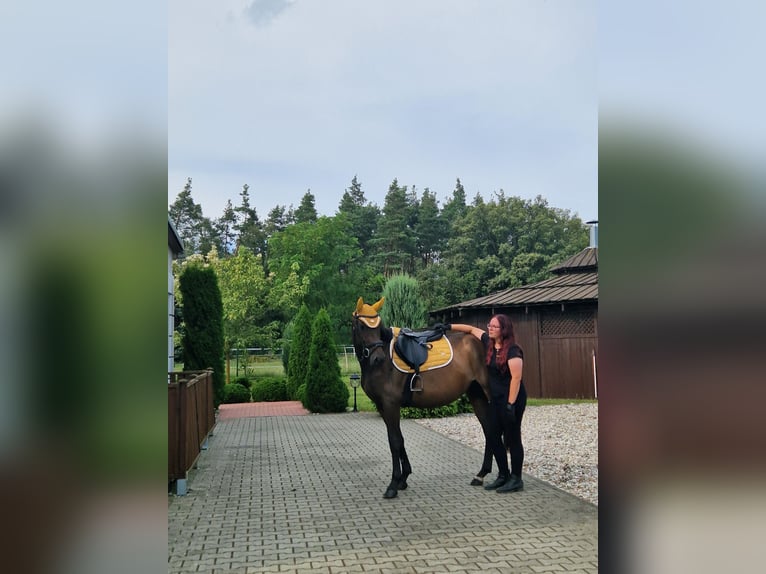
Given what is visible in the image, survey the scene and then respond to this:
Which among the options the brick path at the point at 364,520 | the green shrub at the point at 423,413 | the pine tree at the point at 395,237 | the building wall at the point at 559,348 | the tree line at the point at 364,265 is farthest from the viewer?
the pine tree at the point at 395,237

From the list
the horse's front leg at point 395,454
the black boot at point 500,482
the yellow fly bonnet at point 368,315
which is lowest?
the black boot at point 500,482

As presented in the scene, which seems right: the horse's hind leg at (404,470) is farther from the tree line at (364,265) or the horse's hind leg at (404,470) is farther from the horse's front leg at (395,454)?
the tree line at (364,265)

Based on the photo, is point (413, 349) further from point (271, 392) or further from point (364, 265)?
point (364, 265)

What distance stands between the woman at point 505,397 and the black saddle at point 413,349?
2.53 feet

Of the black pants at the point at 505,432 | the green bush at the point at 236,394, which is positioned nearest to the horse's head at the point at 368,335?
the black pants at the point at 505,432

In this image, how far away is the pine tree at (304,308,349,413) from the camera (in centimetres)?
1544

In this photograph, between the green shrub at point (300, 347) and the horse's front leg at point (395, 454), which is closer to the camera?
the horse's front leg at point (395, 454)

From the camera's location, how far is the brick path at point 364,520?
4500mm

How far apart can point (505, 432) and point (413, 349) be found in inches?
56.0
